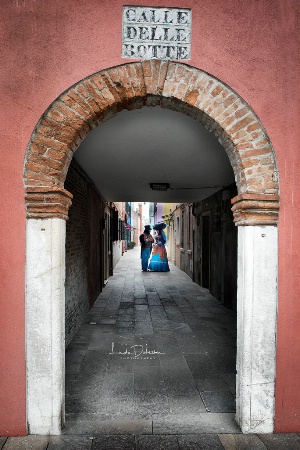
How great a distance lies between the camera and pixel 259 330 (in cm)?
293

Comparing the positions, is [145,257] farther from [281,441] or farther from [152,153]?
[281,441]

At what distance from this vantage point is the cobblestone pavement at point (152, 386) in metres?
2.79

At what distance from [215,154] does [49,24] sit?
301 centimetres

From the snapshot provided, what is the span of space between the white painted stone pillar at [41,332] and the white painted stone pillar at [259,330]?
5.69 ft

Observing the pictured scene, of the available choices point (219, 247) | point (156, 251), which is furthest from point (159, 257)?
point (219, 247)

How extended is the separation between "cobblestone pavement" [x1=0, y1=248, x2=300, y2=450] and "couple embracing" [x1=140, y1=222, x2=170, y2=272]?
7.43m

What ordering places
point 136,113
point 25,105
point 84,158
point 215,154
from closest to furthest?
point 25,105, point 136,113, point 215,154, point 84,158

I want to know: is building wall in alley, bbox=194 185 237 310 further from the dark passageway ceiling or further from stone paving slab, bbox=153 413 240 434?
stone paving slab, bbox=153 413 240 434

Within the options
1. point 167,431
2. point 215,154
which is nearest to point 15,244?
point 167,431

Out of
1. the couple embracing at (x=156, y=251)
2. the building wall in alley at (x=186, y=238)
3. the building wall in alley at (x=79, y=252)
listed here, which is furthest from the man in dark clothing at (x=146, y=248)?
the building wall in alley at (x=79, y=252)

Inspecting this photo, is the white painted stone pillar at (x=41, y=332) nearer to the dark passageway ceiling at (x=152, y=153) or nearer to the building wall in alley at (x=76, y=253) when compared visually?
the dark passageway ceiling at (x=152, y=153)

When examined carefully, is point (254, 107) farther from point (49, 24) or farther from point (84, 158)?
point (84, 158)

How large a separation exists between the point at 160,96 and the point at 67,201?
1.32m

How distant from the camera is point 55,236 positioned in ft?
9.46
